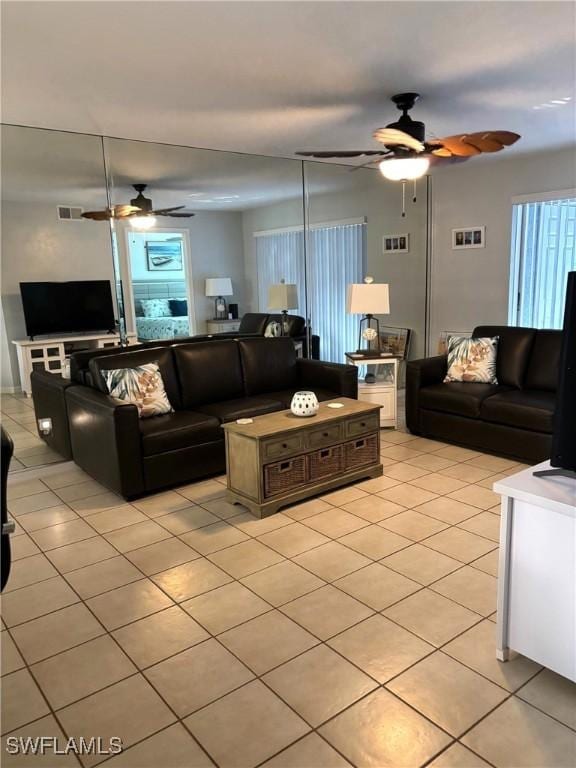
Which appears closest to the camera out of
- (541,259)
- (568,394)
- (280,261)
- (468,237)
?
(568,394)

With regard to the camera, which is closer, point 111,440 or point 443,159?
point 111,440

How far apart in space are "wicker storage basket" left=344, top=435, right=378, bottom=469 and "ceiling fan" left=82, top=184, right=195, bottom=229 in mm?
2373

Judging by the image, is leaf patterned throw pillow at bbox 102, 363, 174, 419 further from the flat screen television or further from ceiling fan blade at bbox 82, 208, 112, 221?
ceiling fan blade at bbox 82, 208, 112, 221

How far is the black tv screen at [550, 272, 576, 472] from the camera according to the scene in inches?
71.2

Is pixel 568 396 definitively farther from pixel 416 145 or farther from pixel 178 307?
pixel 178 307

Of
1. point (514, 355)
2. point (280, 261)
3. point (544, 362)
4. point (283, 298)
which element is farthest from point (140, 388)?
point (544, 362)

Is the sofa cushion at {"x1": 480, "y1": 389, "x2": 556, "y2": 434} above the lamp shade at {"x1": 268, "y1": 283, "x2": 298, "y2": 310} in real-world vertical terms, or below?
below

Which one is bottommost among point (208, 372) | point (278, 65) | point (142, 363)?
point (208, 372)

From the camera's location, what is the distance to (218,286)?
16.3ft

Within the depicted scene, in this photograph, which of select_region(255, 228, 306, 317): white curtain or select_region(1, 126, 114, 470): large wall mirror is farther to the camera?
select_region(255, 228, 306, 317): white curtain

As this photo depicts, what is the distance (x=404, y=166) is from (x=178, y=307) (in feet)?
7.12

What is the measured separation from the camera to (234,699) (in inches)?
75.5

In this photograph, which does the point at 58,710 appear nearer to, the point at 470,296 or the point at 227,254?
the point at 227,254

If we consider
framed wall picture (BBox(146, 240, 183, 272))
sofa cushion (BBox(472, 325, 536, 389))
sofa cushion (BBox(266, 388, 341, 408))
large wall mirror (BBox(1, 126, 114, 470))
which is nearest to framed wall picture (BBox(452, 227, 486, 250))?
sofa cushion (BBox(472, 325, 536, 389))
